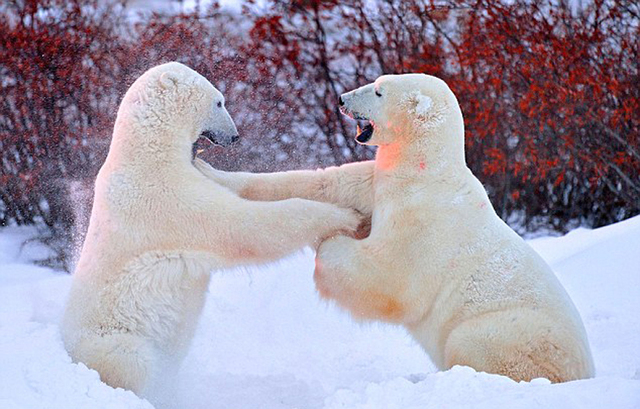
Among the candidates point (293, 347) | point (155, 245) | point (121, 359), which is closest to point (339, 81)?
point (293, 347)

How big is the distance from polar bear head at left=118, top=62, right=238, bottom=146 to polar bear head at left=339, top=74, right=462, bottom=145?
0.58m

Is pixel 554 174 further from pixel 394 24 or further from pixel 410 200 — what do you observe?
pixel 410 200

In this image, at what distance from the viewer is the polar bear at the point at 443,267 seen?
3.69 metres

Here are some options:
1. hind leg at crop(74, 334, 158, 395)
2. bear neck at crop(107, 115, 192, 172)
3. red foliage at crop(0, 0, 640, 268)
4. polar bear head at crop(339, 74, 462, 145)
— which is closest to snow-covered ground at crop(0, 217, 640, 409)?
hind leg at crop(74, 334, 158, 395)

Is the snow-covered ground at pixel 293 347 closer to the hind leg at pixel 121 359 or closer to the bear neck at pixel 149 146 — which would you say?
the hind leg at pixel 121 359

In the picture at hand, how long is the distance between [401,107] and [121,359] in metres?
1.61

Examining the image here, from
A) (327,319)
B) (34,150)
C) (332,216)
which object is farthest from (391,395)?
(34,150)

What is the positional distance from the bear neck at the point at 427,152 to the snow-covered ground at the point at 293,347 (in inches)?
24.7

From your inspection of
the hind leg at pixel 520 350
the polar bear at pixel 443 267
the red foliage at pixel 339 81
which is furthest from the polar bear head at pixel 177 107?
the red foliage at pixel 339 81

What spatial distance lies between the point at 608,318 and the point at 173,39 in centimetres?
406

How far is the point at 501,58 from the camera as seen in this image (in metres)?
7.56

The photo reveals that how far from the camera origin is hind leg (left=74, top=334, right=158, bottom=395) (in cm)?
359

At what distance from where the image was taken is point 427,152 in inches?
154

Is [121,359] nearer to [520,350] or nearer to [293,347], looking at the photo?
A: [293,347]
